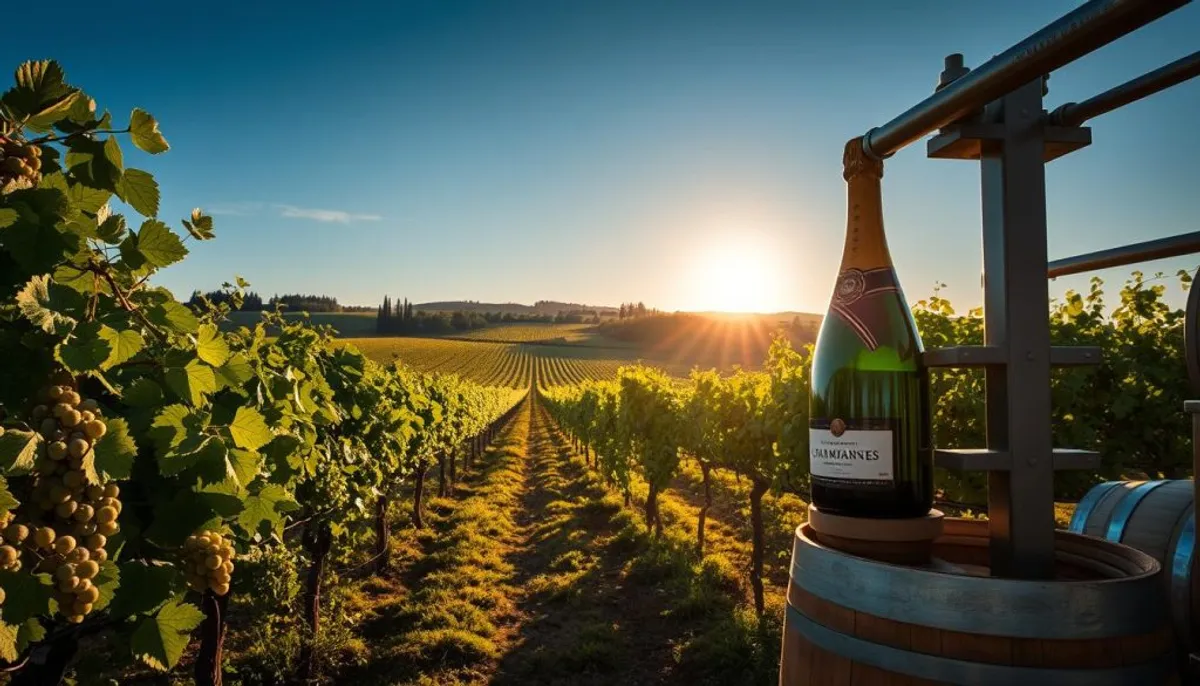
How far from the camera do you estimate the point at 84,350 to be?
1.63 metres

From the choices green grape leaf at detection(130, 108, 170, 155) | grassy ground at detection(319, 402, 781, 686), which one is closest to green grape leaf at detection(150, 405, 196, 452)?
green grape leaf at detection(130, 108, 170, 155)

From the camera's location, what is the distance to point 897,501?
1434 millimetres

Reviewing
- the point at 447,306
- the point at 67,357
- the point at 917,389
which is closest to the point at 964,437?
the point at 917,389

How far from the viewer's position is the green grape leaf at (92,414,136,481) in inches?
60.1

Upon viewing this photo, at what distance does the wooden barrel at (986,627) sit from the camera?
→ 1110 millimetres

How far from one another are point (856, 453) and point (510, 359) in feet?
309

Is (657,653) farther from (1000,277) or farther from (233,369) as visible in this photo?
(1000,277)

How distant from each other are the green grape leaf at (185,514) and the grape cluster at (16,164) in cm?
95

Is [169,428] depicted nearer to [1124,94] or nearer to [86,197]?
[86,197]

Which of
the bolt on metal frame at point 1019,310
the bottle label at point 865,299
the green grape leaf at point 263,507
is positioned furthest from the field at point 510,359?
the bolt on metal frame at point 1019,310

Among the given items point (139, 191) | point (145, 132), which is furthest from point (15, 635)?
point (145, 132)

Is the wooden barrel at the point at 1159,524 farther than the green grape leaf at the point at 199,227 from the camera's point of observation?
No

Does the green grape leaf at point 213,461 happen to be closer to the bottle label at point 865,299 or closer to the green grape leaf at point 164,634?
the green grape leaf at point 164,634

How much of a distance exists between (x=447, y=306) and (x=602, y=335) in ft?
210
